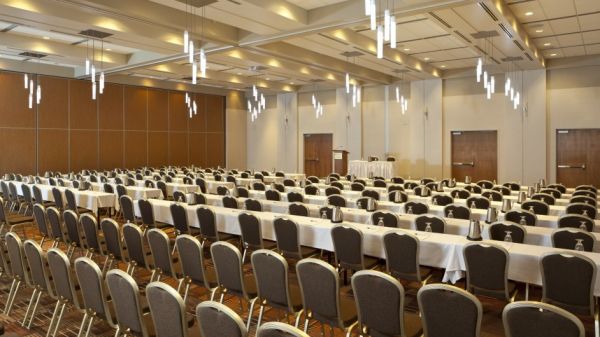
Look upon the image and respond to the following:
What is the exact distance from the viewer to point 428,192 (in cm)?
1046

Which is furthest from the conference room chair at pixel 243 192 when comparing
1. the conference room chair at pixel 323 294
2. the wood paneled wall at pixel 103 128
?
the wood paneled wall at pixel 103 128

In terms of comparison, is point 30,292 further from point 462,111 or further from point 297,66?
point 462,111

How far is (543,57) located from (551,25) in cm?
446

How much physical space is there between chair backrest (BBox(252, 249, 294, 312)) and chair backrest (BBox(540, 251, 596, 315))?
2.41m

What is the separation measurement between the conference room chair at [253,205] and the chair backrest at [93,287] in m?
4.55

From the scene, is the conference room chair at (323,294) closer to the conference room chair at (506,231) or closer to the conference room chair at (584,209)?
the conference room chair at (506,231)

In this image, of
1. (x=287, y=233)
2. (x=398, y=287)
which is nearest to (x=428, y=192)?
(x=287, y=233)

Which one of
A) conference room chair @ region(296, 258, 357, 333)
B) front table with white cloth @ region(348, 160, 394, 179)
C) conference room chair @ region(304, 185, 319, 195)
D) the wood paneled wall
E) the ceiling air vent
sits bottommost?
conference room chair @ region(296, 258, 357, 333)

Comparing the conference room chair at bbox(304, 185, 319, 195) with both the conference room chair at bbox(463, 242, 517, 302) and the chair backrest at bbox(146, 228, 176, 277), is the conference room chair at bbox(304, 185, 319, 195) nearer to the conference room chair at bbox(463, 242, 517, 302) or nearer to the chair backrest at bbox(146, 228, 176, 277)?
the chair backrest at bbox(146, 228, 176, 277)

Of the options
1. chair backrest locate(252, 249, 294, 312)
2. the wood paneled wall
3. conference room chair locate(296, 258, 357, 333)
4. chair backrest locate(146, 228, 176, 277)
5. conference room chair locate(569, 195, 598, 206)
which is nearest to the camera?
conference room chair locate(296, 258, 357, 333)

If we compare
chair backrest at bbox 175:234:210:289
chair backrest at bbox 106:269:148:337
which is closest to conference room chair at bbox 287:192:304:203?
chair backrest at bbox 175:234:210:289

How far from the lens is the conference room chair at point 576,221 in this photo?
6613 mm

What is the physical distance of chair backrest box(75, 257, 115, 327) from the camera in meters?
3.88

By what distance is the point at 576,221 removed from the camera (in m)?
6.79
